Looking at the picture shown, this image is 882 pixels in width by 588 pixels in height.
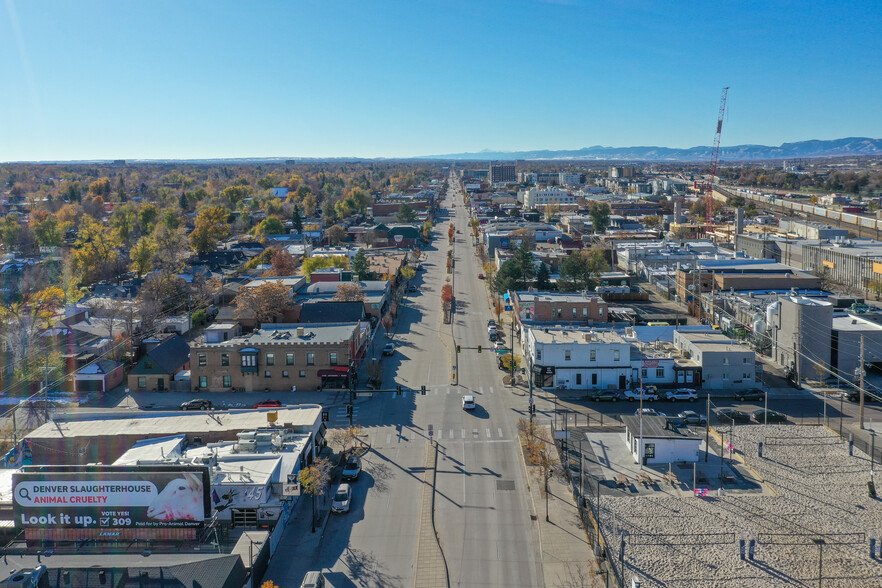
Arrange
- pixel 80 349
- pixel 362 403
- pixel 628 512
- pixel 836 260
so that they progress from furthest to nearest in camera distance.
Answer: pixel 836 260 → pixel 80 349 → pixel 362 403 → pixel 628 512

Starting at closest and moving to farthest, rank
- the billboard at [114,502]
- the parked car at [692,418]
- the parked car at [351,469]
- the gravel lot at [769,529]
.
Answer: the gravel lot at [769,529], the billboard at [114,502], the parked car at [351,469], the parked car at [692,418]

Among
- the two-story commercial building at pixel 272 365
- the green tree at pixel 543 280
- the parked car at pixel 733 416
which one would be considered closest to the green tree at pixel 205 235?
the green tree at pixel 543 280

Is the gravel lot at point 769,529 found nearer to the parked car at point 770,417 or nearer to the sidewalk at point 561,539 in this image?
the sidewalk at point 561,539

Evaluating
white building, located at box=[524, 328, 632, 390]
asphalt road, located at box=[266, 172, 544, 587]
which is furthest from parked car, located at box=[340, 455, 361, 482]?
white building, located at box=[524, 328, 632, 390]

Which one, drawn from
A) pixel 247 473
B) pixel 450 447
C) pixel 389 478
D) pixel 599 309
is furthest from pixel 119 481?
pixel 599 309

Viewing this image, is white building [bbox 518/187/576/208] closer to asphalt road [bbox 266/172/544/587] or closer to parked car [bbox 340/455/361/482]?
asphalt road [bbox 266/172/544/587]

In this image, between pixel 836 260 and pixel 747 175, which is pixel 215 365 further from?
pixel 747 175
